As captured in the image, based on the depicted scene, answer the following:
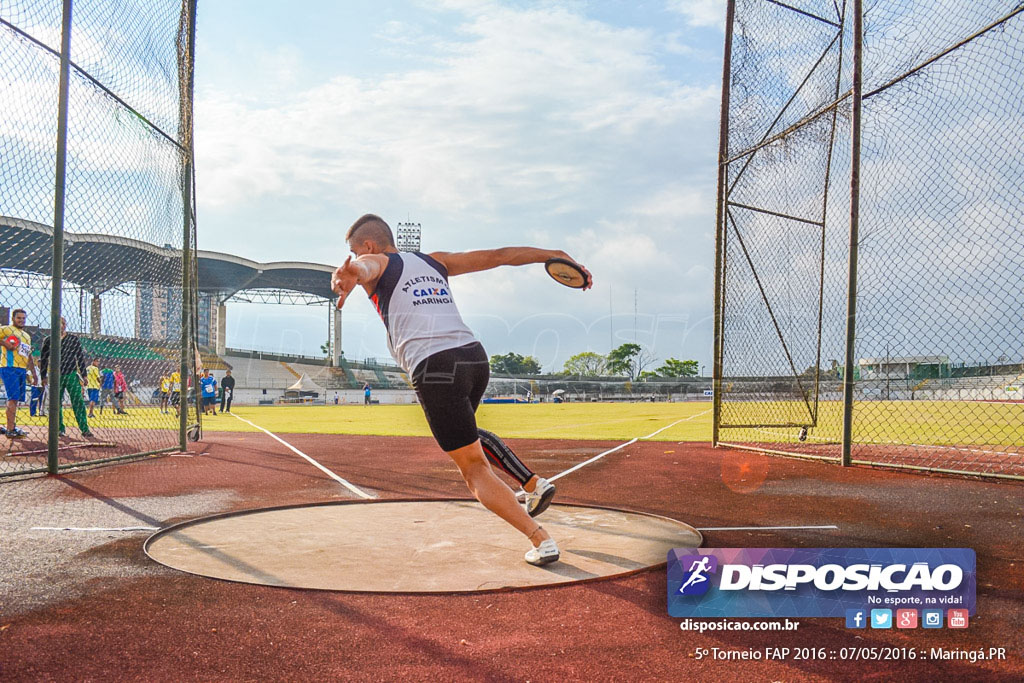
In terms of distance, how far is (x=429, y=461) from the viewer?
9.50 meters

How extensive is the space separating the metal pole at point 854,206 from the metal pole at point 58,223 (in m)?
8.04

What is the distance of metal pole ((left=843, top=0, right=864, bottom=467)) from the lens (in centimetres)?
809

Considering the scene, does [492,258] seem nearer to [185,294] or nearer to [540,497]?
[540,497]

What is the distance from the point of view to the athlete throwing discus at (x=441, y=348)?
3.87 meters

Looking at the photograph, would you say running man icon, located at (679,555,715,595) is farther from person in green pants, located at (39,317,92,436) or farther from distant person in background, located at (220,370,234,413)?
distant person in background, located at (220,370,234,413)

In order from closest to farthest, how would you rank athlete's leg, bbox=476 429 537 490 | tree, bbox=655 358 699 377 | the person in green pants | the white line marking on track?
athlete's leg, bbox=476 429 537 490 < the white line marking on track < the person in green pants < tree, bbox=655 358 699 377

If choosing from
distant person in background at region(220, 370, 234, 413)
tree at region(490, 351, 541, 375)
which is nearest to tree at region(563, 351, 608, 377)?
tree at region(490, 351, 541, 375)

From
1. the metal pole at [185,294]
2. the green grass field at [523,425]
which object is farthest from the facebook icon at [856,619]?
the green grass field at [523,425]

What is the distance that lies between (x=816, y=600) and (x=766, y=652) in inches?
28.2

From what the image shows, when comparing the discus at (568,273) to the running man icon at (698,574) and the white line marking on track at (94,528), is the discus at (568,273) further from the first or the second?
the white line marking on track at (94,528)

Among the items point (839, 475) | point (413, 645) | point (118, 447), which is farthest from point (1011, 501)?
point (118, 447)

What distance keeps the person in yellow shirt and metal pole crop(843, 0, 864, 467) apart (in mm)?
10785

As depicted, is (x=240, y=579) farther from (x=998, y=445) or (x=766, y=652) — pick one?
(x=998, y=445)

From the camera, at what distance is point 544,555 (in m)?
3.88
